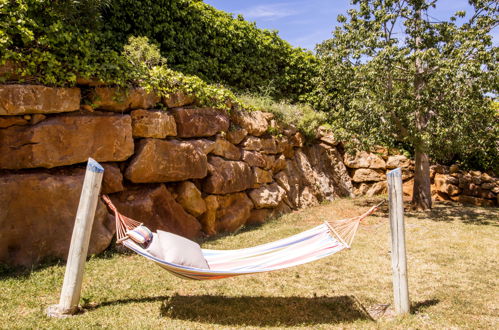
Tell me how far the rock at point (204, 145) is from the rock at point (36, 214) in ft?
6.52

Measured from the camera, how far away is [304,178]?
Answer: 9.30m

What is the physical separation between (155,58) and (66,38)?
6.07 ft

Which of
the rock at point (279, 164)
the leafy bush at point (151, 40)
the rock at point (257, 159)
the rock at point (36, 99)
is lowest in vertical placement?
the rock at point (279, 164)

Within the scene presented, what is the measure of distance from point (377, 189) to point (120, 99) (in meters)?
7.61

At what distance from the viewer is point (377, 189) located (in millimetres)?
10203

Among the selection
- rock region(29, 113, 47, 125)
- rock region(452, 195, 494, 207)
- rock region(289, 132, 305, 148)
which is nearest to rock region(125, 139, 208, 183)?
rock region(29, 113, 47, 125)

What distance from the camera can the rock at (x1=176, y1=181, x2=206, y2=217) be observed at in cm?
597

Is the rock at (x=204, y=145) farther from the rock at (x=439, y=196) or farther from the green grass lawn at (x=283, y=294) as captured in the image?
the rock at (x=439, y=196)

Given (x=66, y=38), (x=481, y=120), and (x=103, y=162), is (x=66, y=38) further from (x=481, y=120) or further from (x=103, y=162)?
(x=481, y=120)

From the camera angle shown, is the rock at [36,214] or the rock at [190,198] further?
the rock at [190,198]

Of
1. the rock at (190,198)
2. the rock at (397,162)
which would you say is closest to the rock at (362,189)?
the rock at (397,162)

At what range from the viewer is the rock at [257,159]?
24.2 ft

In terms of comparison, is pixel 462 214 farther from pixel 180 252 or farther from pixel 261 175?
pixel 180 252

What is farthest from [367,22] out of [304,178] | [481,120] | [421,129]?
[304,178]
